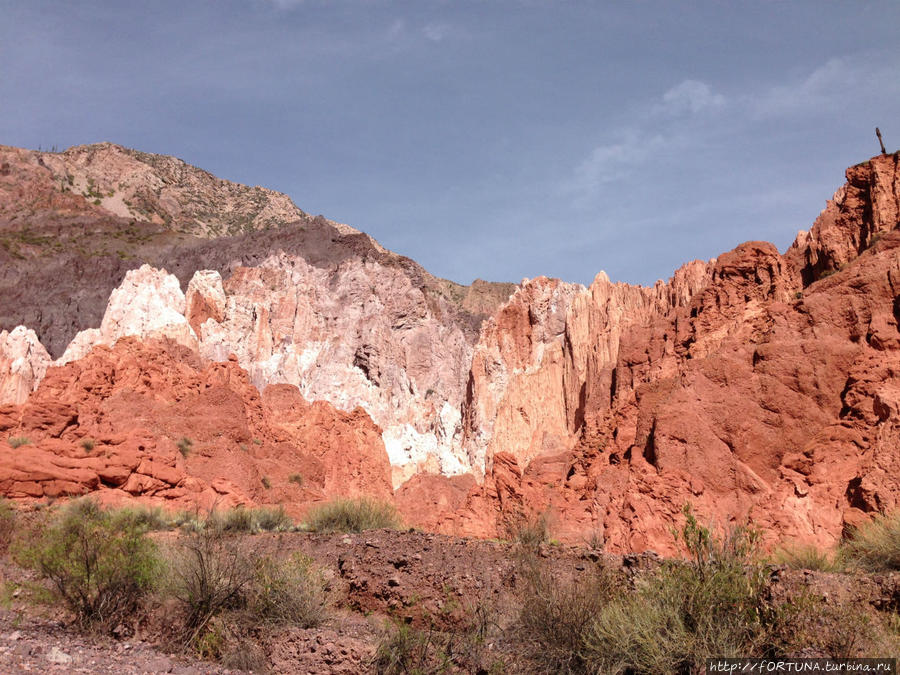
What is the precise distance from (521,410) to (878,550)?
154 ft

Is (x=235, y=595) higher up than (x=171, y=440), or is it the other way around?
(x=171, y=440)

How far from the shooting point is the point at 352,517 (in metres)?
17.9

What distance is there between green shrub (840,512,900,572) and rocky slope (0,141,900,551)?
2291 millimetres

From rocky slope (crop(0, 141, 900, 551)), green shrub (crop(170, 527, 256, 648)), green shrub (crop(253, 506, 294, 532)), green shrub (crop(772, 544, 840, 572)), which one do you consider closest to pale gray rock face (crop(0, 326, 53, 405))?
rocky slope (crop(0, 141, 900, 551))

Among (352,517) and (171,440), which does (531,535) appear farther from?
(171,440)

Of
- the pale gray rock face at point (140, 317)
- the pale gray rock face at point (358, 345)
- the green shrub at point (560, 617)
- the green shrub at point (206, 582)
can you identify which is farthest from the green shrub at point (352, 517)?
the pale gray rock face at point (358, 345)

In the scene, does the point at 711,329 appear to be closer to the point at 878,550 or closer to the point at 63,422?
the point at 878,550

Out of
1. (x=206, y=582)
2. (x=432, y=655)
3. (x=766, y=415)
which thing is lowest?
(x=432, y=655)

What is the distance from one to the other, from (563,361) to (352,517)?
1669 inches

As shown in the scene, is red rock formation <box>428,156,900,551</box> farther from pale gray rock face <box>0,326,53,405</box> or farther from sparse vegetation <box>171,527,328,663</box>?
pale gray rock face <box>0,326,53,405</box>

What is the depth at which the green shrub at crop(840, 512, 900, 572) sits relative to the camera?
1130cm

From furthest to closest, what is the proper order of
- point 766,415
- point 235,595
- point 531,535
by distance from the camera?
point 766,415 < point 531,535 < point 235,595

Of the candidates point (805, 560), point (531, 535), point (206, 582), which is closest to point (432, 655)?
point (206, 582)

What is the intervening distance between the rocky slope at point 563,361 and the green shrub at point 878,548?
2291 millimetres
